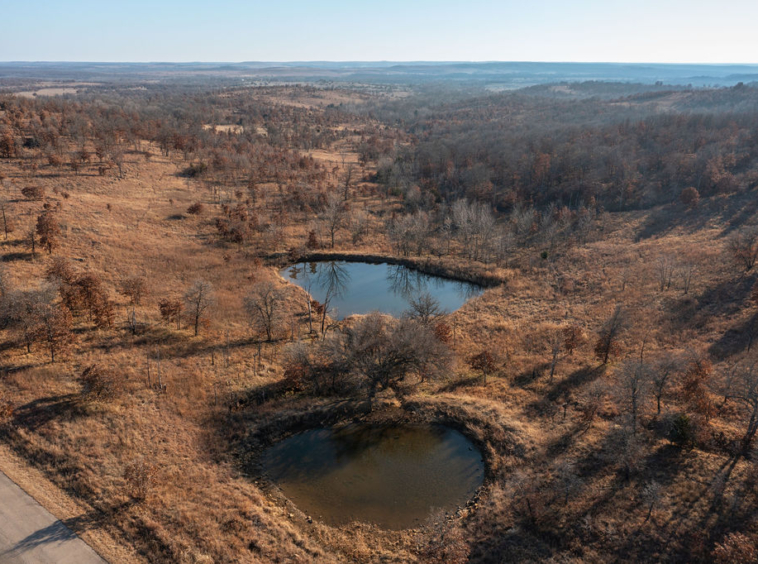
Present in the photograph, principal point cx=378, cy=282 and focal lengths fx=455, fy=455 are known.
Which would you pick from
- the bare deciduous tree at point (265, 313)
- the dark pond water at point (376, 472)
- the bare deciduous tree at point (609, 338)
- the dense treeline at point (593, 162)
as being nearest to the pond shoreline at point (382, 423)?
the dark pond water at point (376, 472)

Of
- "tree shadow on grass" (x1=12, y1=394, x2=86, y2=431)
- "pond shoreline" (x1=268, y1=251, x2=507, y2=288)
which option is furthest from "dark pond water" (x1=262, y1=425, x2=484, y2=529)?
"pond shoreline" (x1=268, y1=251, x2=507, y2=288)

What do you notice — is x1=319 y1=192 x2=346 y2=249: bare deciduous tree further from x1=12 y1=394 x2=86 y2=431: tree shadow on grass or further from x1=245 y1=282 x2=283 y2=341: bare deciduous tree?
x1=12 y1=394 x2=86 y2=431: tree shadow on grass

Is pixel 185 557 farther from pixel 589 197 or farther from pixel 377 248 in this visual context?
pixel 589 197

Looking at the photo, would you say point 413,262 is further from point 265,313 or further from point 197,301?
point 197,301

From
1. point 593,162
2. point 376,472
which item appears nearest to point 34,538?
point 376,472

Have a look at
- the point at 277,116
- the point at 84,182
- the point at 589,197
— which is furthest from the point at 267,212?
the point at 277,116

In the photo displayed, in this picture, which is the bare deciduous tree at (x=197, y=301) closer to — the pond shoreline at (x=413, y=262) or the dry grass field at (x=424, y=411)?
the dry grass field at (x=424, y=411)
